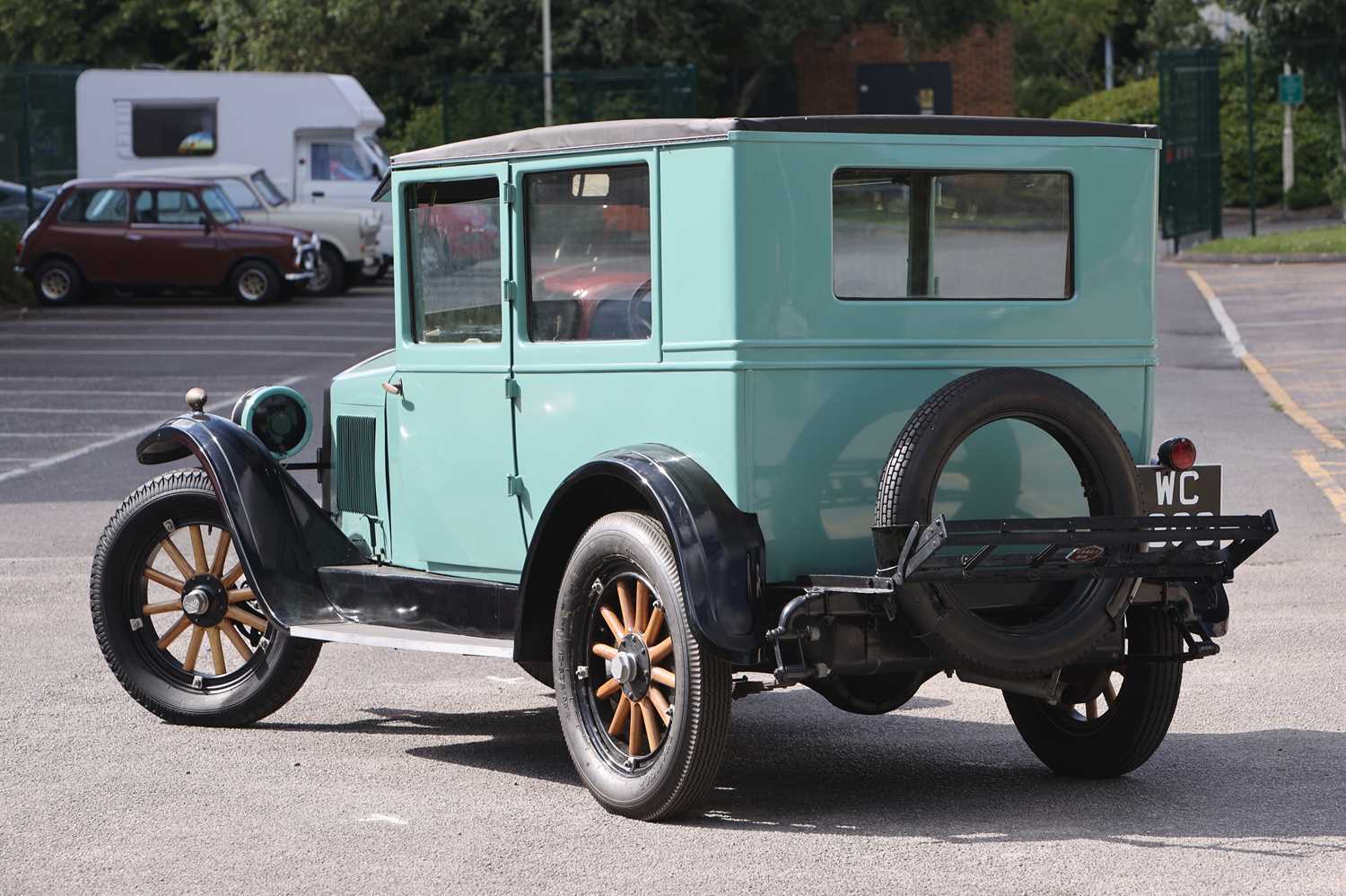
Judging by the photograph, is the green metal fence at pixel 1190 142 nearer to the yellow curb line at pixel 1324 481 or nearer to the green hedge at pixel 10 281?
the green hedge at pixel 10 281

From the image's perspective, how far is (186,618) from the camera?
686 cm

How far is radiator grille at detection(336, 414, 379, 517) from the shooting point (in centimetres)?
679

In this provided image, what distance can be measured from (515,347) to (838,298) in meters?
1.07

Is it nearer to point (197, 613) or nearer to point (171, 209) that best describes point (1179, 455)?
point (197, 613)

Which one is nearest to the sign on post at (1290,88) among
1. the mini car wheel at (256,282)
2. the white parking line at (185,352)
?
the mini car wheel at (256,282)

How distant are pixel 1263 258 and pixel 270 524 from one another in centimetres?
2518

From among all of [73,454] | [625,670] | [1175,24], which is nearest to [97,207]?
[73,454]

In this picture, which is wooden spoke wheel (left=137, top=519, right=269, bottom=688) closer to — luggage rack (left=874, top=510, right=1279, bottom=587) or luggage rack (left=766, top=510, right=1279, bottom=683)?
luggage rack (left=766, top=510, right=1279, bottom=683)

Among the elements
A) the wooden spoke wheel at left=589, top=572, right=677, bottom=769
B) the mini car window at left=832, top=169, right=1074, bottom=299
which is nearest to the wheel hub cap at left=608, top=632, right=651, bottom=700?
the wooden spoke wheel at left=589, top=572, right=677, bottom=769

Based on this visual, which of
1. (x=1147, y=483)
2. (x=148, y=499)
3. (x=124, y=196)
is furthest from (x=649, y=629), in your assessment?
(x=124, y=196)

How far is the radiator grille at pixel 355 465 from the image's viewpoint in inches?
267

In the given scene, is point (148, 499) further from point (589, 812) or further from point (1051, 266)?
point (1051, 266)

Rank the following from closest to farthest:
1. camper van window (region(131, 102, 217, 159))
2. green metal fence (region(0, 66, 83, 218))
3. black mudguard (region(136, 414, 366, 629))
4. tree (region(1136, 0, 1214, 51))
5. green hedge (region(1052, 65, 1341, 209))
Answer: black mudguard (region(136, 414, 366, 629)) → green metal fence (region(0, 66, 83, 218)) → camper van window (region(131, 102, 217, 159)) → green hedge (region(1052, 65, 1341, 209)) → tree (region(1136, 0, 1214, 51))

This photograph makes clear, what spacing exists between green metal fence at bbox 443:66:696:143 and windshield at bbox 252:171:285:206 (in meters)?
7.43
